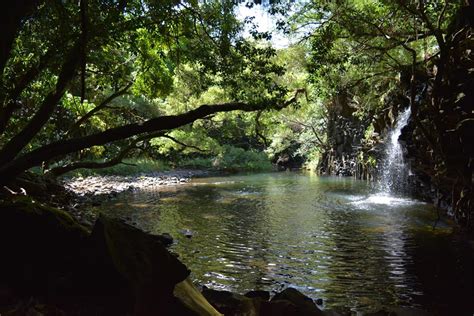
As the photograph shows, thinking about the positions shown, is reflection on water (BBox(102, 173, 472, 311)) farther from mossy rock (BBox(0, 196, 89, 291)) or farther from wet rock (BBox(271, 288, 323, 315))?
mossy rock (BBox(0, 196, 89, 291))

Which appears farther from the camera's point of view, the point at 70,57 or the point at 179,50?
the point at 179,50

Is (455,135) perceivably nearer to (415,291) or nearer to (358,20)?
(358,20)

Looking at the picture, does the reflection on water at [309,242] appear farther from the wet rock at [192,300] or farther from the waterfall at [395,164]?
the wet rock at [192,300]

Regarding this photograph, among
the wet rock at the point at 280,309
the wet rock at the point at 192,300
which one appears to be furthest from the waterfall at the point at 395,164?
the wet rock at the point at 192,300

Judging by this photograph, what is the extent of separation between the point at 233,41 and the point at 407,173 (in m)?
12.6

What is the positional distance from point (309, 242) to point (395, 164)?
11197 mm

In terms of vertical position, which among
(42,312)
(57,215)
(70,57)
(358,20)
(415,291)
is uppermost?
(358,20)

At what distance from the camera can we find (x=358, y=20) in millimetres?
11953

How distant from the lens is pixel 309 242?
1060 cm

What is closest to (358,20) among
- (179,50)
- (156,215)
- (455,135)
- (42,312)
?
(455,135)

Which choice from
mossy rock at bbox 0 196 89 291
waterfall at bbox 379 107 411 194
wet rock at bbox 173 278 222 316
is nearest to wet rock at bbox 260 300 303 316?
wet rock at bbox 173 278 222 316

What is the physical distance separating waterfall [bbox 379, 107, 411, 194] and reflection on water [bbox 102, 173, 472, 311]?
129 centimetres

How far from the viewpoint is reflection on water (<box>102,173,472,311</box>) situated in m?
7.35

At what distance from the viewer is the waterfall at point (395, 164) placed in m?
18.6
